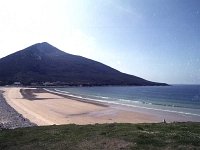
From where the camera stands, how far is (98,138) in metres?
16.8

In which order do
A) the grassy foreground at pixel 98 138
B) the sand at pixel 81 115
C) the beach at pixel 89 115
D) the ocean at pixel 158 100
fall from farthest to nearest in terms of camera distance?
the ocean at pixel 158 100 < the beach at pixel 89 115 < the sand at pixel 81 115 < the grassy foreground at pixel 98 138

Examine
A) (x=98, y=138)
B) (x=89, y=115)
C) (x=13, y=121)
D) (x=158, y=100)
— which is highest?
(x=158, y=100)

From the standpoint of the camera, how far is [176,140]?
Answer: 50.8 ft

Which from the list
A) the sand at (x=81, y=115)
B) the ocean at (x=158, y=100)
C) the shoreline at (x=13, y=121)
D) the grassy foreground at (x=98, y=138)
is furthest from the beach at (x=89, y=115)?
the grassy foreground at (x=98, y=138)

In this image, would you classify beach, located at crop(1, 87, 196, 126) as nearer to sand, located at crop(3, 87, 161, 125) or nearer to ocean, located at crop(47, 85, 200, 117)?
sand, located at crop(3, 87, 161, 125)

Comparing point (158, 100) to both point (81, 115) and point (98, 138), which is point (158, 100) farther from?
point (98, 138)

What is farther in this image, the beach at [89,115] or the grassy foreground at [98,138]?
the beach at [89,115]

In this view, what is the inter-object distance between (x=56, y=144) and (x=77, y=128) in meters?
4.58

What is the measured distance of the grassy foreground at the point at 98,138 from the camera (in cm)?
1502

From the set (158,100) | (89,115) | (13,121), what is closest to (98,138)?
(13,121)

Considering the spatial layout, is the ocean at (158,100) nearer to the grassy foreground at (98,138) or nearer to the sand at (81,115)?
the sand at (81,115)

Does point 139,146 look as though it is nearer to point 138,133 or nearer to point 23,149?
point 138,133

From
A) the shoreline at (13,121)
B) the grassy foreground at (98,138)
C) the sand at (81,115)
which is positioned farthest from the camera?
the sand at (81,115)

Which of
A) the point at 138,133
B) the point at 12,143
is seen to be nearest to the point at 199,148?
the point at 138,133
